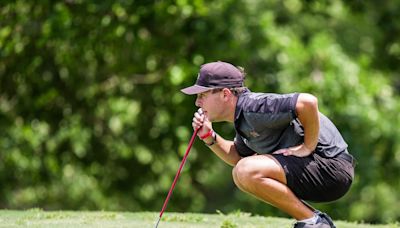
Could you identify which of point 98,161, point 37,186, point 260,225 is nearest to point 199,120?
point 260,225

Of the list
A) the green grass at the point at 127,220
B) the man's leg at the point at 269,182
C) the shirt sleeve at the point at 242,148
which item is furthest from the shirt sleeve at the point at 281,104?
the green grass at the point at 127,220

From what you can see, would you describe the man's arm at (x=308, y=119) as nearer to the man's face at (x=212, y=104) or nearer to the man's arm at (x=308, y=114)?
the man's arm at (x=308, y=114)

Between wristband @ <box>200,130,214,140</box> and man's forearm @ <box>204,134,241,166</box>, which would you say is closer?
wristband @ <box>200,130,214,140</box>

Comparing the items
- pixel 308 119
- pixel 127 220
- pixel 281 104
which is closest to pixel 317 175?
pixel 308 119

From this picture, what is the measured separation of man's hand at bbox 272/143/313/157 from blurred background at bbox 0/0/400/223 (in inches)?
237

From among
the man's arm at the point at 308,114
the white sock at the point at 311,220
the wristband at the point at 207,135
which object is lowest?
the white sock at the point at 311,220

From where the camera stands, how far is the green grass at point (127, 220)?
6906 millimetres

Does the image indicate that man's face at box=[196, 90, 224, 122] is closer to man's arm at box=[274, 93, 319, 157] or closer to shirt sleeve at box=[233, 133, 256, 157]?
shirt sleeve at box=[233, 133, 256, 157]

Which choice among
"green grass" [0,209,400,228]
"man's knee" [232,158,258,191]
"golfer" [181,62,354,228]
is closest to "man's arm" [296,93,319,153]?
"golfer" [181,62,354,228]

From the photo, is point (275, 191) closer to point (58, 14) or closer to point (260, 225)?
point (260, 225)

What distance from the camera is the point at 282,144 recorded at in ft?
19.8

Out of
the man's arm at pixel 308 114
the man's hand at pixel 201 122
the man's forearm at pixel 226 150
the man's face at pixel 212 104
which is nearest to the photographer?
the man's arm at pixel 308 114

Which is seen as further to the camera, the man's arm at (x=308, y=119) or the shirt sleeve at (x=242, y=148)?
the shirt sleeve at (x=242, y=148)

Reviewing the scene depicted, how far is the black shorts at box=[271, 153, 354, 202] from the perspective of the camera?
5.93m
